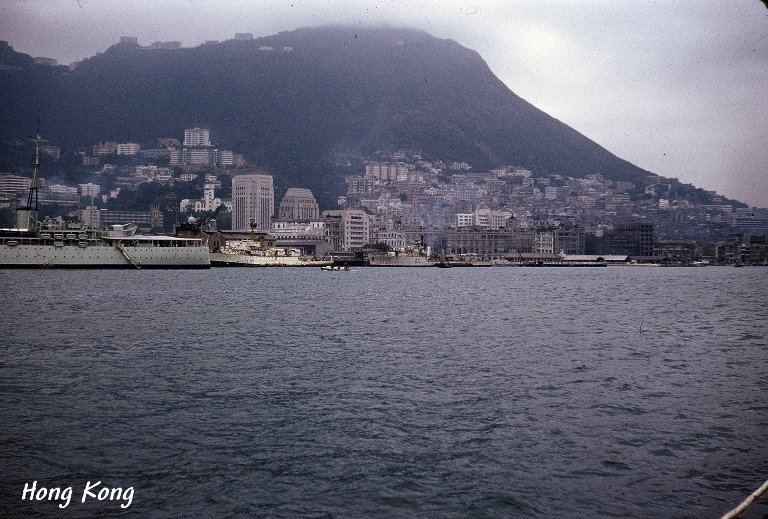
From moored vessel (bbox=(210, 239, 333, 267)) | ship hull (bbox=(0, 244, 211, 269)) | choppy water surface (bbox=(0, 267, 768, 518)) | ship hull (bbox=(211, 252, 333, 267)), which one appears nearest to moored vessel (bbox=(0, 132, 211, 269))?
ship hull (bbox=(0, 244, 211, 269))

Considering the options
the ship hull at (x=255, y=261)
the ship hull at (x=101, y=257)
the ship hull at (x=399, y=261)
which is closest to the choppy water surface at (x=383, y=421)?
the ship hull at (x=101, y=257)

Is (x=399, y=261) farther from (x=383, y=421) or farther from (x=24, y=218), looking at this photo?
(x=383, y=421)

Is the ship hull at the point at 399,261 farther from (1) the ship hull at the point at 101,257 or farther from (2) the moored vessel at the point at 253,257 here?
(1) the ship hull at the point at 101,257

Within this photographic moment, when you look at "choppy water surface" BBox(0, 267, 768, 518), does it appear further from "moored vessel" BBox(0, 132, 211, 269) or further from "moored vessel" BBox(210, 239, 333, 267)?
"moored vessel" BBox(210, 239, 333, 267)

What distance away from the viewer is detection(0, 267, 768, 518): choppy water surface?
33.2 feet

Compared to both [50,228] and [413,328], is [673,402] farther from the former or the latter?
[50,228]

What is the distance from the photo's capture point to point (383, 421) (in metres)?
13.9

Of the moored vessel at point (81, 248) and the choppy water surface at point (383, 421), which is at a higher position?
the moored vessel at point (81, 248)

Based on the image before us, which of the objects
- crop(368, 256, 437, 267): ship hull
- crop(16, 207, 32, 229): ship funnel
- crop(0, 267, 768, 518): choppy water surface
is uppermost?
crop(16, 207, 32, 229): ship funnel

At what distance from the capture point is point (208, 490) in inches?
401

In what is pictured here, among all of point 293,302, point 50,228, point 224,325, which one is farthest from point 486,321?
point 50,228

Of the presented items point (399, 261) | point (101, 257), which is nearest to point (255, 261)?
point (101, 257)

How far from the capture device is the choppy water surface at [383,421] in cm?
1012

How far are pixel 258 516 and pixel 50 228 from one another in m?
87.9
